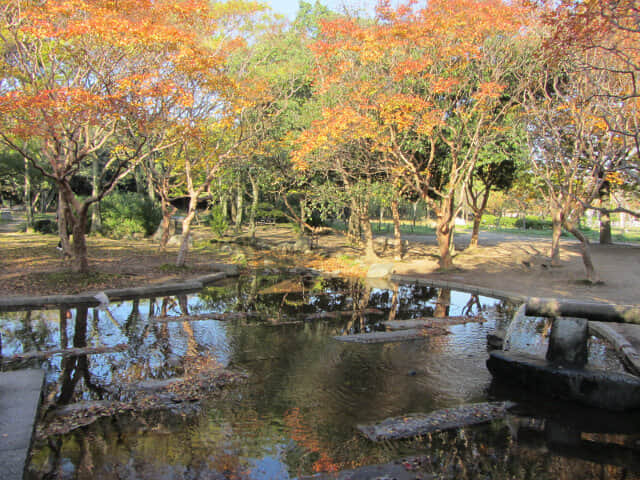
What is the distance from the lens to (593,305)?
6840mm

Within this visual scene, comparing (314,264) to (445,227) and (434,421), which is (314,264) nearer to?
(445,227)

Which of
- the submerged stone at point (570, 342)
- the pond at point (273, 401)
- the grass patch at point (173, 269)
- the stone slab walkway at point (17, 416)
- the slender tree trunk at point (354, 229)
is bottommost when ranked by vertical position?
the pond at point (273, 401)

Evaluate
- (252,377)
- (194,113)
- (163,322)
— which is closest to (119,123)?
(194,113)

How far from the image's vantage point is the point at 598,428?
5777 mm

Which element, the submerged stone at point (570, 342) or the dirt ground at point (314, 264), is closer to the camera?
the submerged stone at point (570, 342)

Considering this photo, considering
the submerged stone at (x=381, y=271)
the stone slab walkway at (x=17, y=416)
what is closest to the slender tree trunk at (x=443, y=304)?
the submerged stone at (x=381, y=271)

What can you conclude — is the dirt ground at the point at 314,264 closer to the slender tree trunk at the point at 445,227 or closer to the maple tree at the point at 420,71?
the slender tree trunk at the point at 445,227

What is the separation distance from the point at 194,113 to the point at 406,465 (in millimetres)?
13111

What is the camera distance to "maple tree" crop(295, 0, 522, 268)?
14016 mm

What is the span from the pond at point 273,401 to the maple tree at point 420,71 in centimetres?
703

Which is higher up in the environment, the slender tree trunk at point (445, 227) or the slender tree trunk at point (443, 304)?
the slender tree trunk at point (445, 227)

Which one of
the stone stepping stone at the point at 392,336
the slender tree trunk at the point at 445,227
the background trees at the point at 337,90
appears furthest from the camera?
the slender tree trunk at the point at 445,227

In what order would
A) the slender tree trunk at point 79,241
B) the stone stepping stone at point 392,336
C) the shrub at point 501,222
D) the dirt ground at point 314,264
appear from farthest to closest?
the shrub at point 501,222
the dirt ground at point 314,264
the slender tree trunk at point 79,241
the stone stepping stone at point 392,336

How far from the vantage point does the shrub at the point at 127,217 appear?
24.8 m
